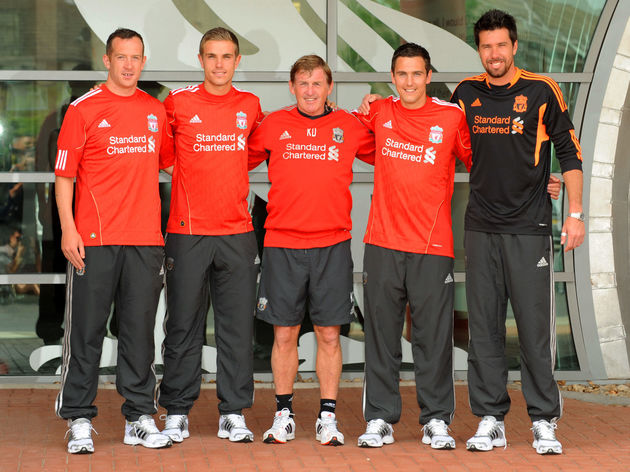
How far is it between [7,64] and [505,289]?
443 cm

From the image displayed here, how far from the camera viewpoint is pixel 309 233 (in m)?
6.04

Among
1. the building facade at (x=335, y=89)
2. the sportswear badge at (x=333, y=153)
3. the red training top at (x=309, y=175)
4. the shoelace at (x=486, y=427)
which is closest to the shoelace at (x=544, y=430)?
the shoelace at (x=486, y=427)

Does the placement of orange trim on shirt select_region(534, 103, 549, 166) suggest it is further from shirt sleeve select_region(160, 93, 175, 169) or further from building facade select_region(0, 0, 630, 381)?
building facade select_region(0, 0, 630, 381)

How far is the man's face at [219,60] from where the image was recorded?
5963mm

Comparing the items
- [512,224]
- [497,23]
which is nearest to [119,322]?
[512,224]

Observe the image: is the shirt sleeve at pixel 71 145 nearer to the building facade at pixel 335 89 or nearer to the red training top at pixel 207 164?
the red training top at pixel 207 164

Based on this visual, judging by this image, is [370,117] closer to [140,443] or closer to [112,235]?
[112,235]

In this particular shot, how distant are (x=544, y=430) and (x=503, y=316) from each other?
2.34 feet

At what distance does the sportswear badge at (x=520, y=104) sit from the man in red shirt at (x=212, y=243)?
5.26 feet

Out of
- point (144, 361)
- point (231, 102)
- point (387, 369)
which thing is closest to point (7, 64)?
point (231, 102)

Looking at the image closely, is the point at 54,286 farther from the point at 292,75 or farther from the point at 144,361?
the point at 292,75

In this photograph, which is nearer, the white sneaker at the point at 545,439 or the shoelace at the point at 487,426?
the white sneaker at the point at 545,439

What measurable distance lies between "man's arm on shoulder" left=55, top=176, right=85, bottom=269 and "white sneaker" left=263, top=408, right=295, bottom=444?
4.92ft

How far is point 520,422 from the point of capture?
6.73m
